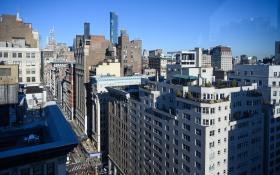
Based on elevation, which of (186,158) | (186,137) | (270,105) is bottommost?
(186,158)

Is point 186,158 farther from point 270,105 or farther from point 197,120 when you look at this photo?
point 270,105

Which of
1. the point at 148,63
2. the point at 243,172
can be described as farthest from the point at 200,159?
the point at 148,63

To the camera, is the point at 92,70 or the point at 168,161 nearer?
the point at 168,161

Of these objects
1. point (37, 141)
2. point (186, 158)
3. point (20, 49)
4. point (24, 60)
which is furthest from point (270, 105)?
point (37, 141)

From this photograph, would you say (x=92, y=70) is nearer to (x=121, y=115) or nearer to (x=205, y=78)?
(x=121, y=115)

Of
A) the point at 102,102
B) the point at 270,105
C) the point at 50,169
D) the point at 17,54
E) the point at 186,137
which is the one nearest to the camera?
the point at 50,169

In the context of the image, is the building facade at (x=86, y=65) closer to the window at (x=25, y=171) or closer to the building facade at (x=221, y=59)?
the building facade at (x=221, y=59)
